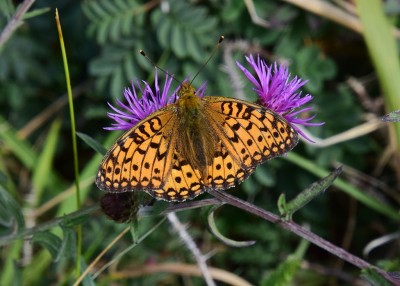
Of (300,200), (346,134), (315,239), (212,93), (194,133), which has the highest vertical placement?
(212,93)

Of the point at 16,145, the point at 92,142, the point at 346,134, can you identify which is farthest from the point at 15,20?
the point at 346,134

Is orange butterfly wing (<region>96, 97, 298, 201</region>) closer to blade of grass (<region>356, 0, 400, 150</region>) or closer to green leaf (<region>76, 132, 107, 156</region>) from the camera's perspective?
green leaf (<region>76, 132, 107, 156</region>)

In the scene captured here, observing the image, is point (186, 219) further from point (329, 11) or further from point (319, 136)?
point (329, 11)

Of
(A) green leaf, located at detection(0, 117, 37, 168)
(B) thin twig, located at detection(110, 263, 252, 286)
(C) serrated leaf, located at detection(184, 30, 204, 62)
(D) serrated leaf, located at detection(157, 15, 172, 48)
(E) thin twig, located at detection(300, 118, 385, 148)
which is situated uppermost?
(D) serrated leaf, located at detection(157, 15, 172, 48)

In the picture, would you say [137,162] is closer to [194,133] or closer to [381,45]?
[194,133]

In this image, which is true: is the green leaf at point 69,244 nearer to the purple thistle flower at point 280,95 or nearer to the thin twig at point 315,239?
the thin twig at point 315,239

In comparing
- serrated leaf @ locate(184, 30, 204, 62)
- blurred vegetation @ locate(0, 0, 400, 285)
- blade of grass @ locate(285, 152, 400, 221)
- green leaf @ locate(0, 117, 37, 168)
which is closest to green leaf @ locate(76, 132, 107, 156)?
blurred vegetation @ locate(0, 0, 400, 285)
